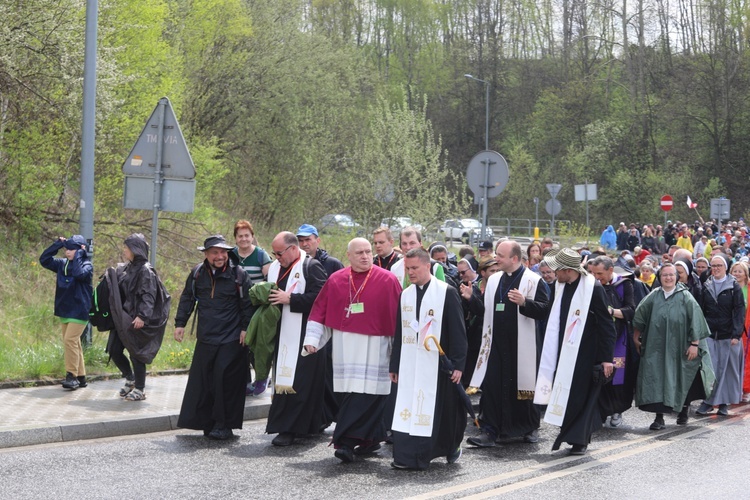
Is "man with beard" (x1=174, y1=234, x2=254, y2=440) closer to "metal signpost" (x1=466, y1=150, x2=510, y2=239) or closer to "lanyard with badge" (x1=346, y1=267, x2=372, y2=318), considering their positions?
"lanyard with badge" (x1=346, y1=267, x2=372, y2=318)

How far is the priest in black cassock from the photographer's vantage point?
9977 millimetres

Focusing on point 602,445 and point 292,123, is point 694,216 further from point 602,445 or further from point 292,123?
point 602,445

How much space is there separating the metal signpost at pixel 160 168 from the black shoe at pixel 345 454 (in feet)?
14.2

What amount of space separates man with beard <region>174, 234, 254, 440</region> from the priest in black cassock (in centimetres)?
225

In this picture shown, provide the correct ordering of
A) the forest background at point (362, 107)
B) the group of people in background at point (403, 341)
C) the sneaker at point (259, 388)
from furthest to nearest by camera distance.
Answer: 1. the forest background at point (362, 107)
2. the sneaker at point (259, 388)
3. the group of people in background at point (403, 341)

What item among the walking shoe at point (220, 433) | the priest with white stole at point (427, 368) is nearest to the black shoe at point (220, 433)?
the walking shoe at point (220, 433)

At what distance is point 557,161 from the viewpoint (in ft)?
225

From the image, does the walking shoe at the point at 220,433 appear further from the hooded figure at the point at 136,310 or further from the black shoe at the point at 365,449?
the hooded figure at the point at 136,310

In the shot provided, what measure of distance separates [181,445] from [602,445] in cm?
401

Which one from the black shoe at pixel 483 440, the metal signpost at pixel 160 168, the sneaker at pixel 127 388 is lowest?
the black shoe at pixel 483 440

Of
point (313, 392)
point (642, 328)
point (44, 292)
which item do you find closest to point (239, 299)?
point (313, 392)

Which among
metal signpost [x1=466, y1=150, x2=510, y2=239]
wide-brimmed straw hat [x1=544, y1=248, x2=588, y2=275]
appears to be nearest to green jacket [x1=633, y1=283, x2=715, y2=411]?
wide-brimmed straw hat [x1=544, y1=248, x2=588, y2=275]

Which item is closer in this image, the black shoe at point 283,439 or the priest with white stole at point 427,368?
the priest with white stole at point 427,368

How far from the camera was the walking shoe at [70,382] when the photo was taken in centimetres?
1155
